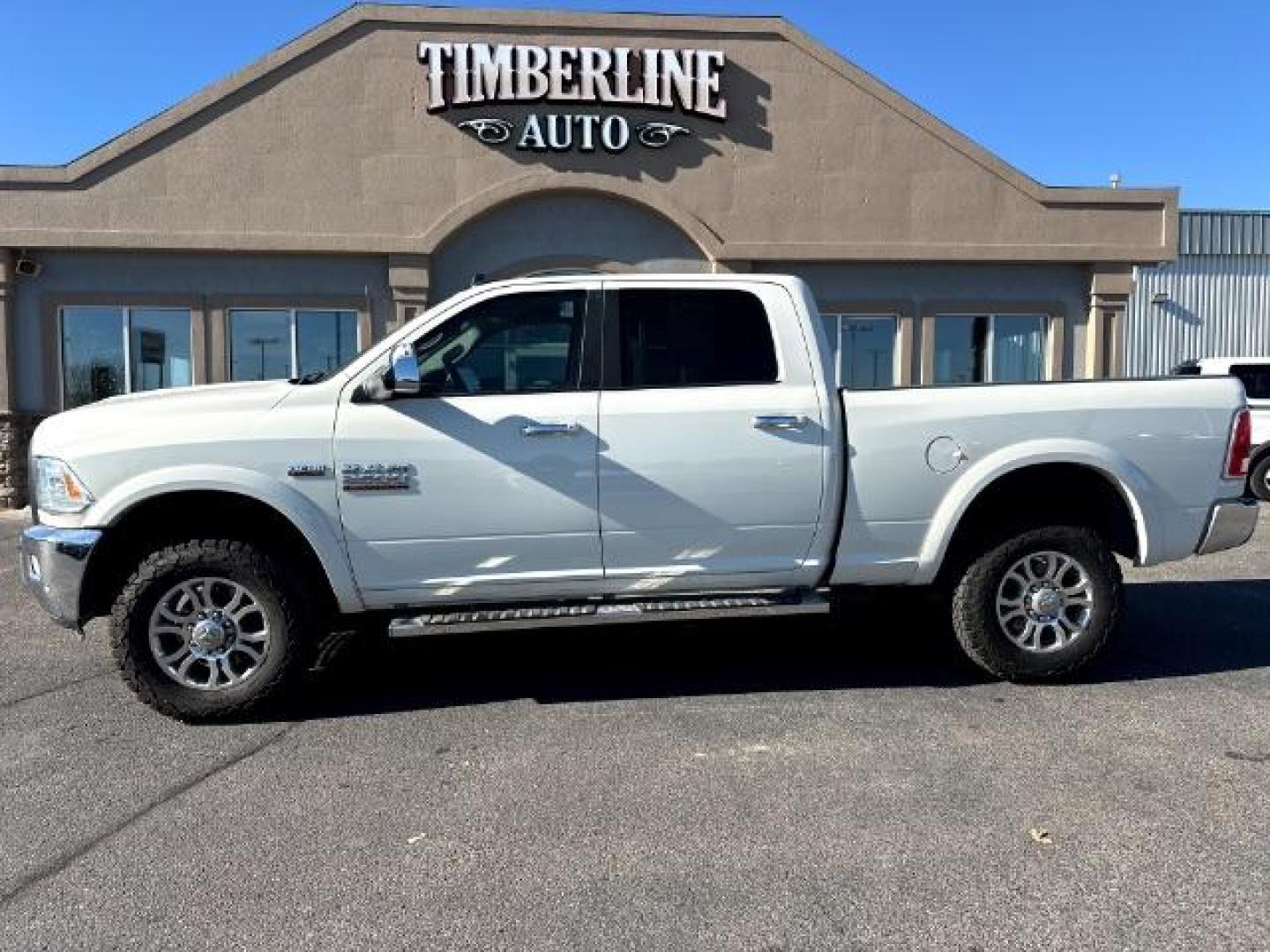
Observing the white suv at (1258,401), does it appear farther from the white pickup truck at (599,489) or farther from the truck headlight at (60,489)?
the truck headlight at (60,489)

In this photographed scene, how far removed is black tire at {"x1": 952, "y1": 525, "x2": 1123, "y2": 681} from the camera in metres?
5.16

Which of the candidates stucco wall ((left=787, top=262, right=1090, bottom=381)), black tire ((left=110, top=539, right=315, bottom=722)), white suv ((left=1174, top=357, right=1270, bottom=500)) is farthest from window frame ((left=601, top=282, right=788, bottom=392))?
white suv ((left=1174, top=357, right=1270, bottom=500))

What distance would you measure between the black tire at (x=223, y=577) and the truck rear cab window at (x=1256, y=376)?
42.2 feet

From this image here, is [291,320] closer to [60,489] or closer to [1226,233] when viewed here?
[60,489]

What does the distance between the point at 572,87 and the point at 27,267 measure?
24.0ft

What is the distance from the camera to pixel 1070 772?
4.10 m

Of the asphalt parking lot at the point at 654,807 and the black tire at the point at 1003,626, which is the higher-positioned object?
the black tire at the point at 1003,626

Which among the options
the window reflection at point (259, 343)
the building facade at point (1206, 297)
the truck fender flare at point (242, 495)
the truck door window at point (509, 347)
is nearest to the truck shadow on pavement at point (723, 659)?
the truck fender flare at point (242, 495)

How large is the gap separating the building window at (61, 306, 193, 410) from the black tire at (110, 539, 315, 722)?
29.7 ft

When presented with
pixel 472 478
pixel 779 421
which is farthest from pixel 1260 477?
pixel 472 478

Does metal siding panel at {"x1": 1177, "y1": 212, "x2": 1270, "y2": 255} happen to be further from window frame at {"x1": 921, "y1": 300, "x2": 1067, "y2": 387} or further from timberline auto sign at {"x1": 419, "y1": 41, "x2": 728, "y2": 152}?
timberline auto sign at {"x1": 419, "y1": 41, "x2": 728, "y2": 152}

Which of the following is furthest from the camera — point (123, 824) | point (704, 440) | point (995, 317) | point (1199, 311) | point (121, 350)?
point (1199, 311)

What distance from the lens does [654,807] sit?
12.5 feet

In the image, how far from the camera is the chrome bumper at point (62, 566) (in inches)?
179
